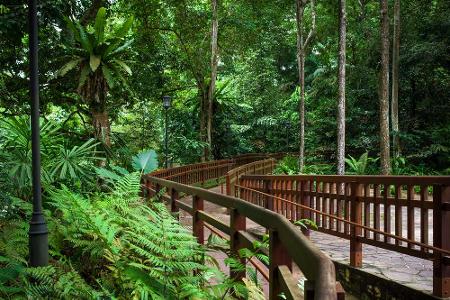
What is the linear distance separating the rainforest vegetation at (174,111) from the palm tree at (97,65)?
4 cm

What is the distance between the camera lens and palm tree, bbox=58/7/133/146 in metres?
10.6

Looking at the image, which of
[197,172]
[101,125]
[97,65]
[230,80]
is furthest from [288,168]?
[97,65]

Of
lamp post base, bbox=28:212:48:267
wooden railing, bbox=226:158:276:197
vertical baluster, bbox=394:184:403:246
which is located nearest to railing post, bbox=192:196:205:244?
lamp post base, bbox=28:212:48:267

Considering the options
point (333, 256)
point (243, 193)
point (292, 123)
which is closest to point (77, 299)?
point (333, 256)

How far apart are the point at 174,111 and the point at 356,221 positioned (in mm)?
20936

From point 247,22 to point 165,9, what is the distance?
3652 mm

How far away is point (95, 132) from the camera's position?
11.1 meters

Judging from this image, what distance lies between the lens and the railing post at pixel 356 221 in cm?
533

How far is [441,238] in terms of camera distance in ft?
13.6

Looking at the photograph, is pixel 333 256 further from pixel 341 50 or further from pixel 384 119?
pixel 384 119

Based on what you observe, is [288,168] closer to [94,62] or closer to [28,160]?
[94,62]

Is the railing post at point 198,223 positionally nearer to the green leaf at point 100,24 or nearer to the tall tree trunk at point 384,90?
the green leaf at point 100,24

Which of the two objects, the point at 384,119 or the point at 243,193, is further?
the point at 384,119

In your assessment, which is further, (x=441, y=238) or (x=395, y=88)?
(x=395, y=88)
